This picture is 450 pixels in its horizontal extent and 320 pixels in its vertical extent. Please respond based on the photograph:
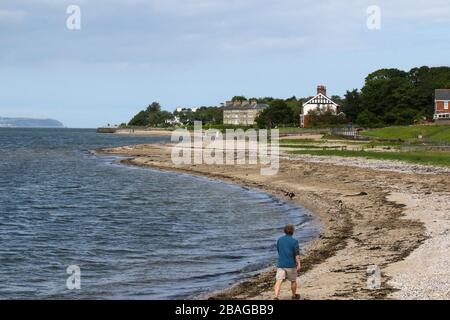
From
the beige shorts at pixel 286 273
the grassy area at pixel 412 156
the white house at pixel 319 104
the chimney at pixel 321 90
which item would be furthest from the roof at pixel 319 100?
the beige shorts at pixel 286 273

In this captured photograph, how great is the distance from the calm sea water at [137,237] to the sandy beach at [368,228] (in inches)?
66.4

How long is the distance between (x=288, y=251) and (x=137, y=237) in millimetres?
16060

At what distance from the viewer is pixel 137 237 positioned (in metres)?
30.6

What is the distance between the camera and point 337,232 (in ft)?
93.7

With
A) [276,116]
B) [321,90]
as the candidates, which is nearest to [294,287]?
[276,116]

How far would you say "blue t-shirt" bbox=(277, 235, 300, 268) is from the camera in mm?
15562

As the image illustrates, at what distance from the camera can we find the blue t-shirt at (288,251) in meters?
15.6

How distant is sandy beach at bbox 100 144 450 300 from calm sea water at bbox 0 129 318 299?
1.69 metres

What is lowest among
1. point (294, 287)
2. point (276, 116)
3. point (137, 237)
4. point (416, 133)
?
point (137, 237)

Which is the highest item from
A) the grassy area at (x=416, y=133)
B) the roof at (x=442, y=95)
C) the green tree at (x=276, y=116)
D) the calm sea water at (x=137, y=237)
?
the roof at (x=442, y=95)

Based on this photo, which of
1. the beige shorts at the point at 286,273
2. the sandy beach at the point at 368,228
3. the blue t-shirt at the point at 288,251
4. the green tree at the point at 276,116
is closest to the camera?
the blue t-shirt at the point at 288,251

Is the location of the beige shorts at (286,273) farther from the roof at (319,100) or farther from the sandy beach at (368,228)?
the roof at (319,100)

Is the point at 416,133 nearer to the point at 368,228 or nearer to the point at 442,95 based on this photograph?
the point at 442,95

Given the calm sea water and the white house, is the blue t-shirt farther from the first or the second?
the white house
